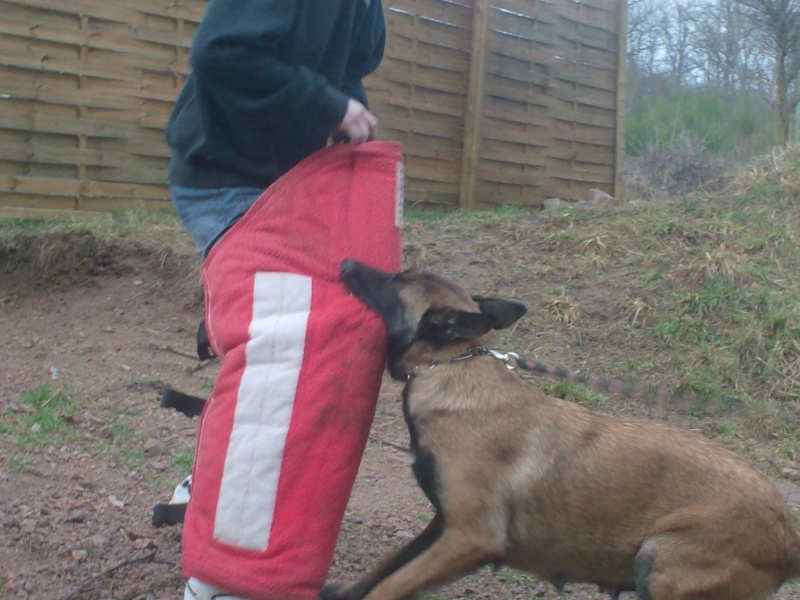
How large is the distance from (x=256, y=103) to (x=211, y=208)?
0.43m

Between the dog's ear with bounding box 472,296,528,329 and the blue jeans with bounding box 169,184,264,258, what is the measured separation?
88 cm

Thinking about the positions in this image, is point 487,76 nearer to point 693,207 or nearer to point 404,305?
point 693,207

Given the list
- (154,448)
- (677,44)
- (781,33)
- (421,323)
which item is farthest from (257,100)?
(677,44)

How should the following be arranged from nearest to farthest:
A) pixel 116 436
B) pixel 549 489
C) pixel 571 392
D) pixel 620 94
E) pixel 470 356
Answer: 1. pixel 549 489
2. pixel 470 356
3. pixel 116 436
4. pixel 571 392
5. pixel 620 94

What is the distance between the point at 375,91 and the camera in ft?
31.9

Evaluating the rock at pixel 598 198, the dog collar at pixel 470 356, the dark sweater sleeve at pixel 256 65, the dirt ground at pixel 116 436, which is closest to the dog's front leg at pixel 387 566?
the dirt ground at pixel 116 436

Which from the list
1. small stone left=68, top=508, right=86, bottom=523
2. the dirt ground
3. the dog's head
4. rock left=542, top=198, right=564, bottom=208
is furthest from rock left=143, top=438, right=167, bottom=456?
rock left=542, top=198, right=564, bottom=208

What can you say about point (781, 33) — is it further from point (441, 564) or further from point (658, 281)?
point (441, 564)

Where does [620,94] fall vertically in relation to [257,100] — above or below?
above

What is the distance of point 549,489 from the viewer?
2.97 m

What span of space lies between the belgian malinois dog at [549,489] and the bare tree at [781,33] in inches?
353

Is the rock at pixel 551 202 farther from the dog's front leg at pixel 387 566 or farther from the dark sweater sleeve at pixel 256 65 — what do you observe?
the dark sweater sleeve at pixel 256 65

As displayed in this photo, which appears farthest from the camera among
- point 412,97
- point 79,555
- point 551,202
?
point 551,202

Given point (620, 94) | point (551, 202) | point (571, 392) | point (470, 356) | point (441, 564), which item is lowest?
point (441, 564)
